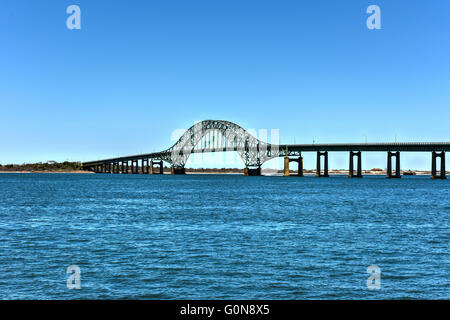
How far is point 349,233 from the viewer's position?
30.0 meters

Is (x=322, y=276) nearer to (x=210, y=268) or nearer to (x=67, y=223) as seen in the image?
(x=210, y=268)

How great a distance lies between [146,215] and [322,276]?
25129 millimetres

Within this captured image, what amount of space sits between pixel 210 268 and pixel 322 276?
161 inches

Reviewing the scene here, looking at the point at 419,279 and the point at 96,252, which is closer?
the point at 419,279

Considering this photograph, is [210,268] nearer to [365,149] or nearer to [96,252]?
[96,252]

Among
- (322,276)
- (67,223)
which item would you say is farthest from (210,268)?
(67,223)

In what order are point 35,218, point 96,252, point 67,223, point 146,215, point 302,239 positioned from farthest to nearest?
point 146,215 → point 35,218 → point 67,223 → point 302,239 → point 96,252

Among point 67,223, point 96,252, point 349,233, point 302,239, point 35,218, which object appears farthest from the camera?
point 35,218

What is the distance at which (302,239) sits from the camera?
27.2 meters

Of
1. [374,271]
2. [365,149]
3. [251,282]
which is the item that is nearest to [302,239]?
[374,271]
